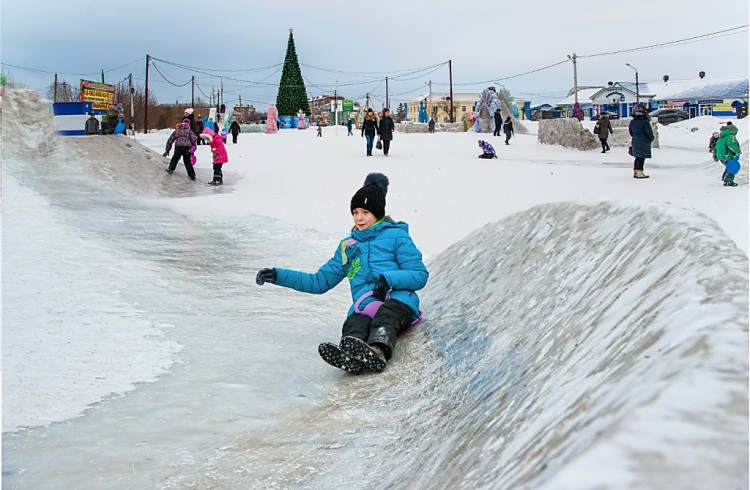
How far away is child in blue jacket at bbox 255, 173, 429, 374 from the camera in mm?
4492

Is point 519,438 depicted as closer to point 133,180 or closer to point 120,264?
point 120,264

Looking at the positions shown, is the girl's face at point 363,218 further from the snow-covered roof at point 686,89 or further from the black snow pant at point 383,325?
the snow-covered roof at point 686,89

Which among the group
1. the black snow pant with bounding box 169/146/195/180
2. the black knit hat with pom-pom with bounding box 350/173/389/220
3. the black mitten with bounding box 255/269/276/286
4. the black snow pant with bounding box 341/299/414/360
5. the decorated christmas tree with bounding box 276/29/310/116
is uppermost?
the decorated christmas tree with bounding box 276/29/310/116

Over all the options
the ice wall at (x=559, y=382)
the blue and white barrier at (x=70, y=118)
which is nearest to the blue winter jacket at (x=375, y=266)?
the ice wall at (x=559, y=382)

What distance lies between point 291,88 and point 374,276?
2228 inches

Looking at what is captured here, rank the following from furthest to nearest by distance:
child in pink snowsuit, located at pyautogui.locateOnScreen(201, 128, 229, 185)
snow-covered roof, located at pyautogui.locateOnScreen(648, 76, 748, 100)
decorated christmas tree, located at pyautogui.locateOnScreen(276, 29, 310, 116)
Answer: snow-covered roof, located at pyautogui.locateOnScreen(648, 76, 748, 100) → decorated christmas tree, located at pyautogui.locateOnScreen(276, 29, 310, 116) → child in pink snowsuit, located at pyautogui.locateOnScreen(201, 128, 229, 185)

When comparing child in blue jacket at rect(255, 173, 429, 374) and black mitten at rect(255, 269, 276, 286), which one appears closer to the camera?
child in blue jacket at rect(255, 173, 429, 374)

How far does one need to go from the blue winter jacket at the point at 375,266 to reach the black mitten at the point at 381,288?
0.48 feet

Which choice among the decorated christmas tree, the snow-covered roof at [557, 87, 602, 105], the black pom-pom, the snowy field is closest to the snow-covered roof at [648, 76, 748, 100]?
the snow-covered roof at [557, 87, 602, 105]

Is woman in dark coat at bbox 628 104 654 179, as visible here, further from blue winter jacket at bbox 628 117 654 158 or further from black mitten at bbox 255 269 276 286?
black mitten at bbox 255 269 276 286

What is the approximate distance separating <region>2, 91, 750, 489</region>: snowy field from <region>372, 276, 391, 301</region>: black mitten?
1.28 feet

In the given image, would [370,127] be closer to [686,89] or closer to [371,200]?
[371,200]

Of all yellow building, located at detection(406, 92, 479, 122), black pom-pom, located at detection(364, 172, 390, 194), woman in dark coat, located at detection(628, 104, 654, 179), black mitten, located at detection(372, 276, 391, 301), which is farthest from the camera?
yellow building, located at detection(406, 92, 479, 122)

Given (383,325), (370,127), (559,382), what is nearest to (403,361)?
(383,325)
